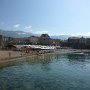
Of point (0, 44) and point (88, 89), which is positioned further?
point (0, 44)

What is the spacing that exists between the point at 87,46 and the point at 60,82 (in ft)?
507

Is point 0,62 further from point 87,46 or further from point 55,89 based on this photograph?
point 87,46

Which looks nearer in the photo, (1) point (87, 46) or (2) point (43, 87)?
(2) point (43, 87)

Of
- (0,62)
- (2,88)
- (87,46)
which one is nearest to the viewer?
(2,88)

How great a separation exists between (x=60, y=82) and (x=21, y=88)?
7963 millimetres

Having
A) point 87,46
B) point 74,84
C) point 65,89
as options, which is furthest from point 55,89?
point 87,46

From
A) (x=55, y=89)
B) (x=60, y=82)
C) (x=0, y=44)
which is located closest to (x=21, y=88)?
(x=55, y=89)

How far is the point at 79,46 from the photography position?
7559 inches

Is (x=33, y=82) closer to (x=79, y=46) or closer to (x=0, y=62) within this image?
(x=0, y=62)

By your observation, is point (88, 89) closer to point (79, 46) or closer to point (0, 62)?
point (0, 62)

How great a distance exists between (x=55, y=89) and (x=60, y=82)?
5.03 metres

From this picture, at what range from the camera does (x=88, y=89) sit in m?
31.1

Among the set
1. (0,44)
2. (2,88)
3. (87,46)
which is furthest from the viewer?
(87,46)

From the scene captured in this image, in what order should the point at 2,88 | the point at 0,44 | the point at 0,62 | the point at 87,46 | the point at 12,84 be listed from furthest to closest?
the point at 87,46
the point at 0,44
the point at 0,62
the point at 12,84
the point at 2,88
